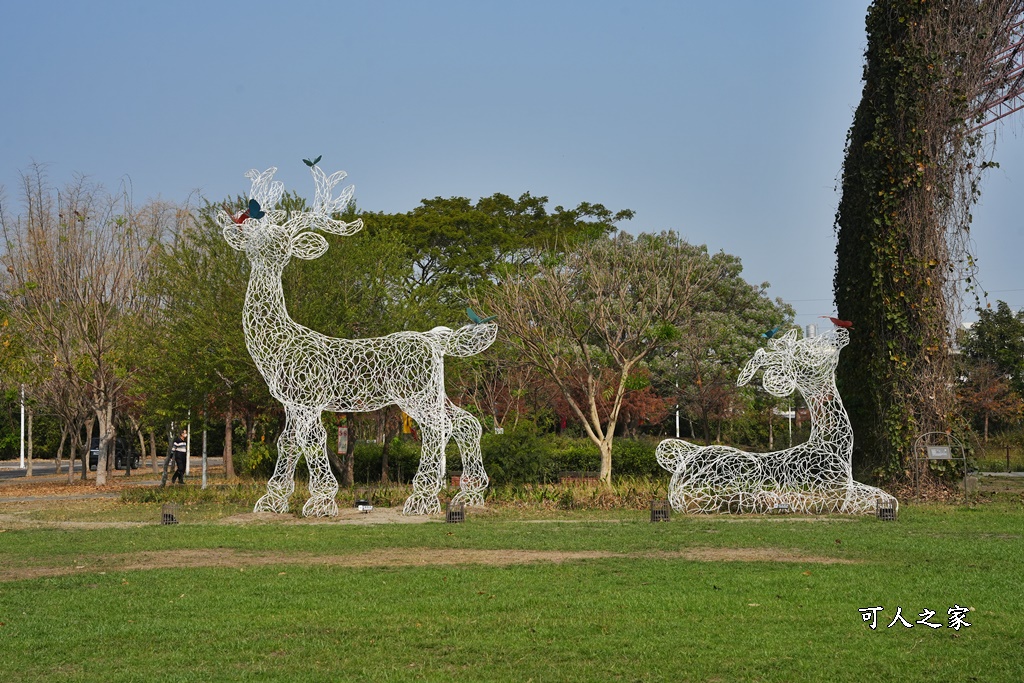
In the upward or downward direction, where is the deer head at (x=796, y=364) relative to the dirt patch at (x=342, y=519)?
upward

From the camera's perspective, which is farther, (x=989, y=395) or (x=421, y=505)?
(x=989, y=395)

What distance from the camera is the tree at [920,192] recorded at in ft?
52.5

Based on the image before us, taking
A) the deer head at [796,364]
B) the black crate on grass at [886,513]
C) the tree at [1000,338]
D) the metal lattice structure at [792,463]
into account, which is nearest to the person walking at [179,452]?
the metal lattice structure at [792,463]

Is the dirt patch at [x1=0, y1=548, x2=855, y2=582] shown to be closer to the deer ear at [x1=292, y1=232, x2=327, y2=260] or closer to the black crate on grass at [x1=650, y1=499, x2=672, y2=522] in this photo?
the black crate on grass at [x1=650, y1=499, x2=672, y2=522]

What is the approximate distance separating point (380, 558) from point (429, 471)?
410 centimetres

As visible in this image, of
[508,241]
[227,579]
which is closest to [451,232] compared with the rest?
[508,241]

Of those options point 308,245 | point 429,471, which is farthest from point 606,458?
point 308,245

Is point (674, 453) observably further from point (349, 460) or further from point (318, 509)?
point (349, 460)

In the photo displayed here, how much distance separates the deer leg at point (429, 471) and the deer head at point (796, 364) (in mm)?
4224

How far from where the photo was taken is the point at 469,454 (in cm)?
1458

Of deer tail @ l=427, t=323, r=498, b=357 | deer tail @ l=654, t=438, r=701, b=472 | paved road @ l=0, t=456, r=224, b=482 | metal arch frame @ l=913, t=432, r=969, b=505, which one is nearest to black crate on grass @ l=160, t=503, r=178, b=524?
deer tail @ l=427, t=323, r=498, b=357

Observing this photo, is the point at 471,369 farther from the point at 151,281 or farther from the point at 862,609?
the point at 862,609

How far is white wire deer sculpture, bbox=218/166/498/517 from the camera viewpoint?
1388 centimetres

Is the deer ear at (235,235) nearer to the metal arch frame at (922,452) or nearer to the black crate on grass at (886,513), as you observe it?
the black crate on grass at (886,513)
